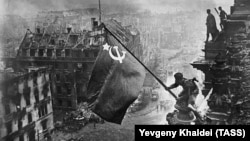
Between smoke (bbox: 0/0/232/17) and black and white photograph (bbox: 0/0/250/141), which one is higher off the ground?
smoke (bbox: 0/0/232/17)

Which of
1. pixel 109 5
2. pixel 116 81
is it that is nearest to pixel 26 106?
pixel 109 5

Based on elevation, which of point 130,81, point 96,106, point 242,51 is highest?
point 242,51

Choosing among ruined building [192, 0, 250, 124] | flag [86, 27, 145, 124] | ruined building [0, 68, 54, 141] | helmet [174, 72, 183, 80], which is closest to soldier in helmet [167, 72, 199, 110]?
helmet [174, 72, 183, 80]

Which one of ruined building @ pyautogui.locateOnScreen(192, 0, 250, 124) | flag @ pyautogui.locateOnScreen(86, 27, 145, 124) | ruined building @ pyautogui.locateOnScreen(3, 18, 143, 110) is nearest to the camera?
ruined building @ pyautogui.locateOnScreen(192, 0, 250, 124)

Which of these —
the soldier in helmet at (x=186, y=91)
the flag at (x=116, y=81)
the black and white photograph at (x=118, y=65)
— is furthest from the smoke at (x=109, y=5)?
the soldier in helmet at (x=186, y=91)

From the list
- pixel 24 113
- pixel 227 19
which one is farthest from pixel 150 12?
pixel 24 113

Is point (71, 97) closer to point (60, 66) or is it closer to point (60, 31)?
point (60, 66)

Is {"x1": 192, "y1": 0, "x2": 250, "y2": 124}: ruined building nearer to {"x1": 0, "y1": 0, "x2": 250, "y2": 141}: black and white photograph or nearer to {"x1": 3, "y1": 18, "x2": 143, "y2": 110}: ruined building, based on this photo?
{"x1": 0, "y1": 0, "x2": 250, "y2": 141}: black and white photograph
